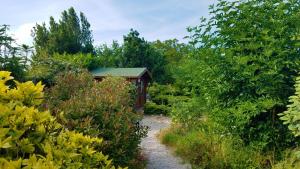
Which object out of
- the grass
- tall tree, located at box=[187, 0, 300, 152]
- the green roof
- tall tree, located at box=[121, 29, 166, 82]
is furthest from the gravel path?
tall tree, located at box=[121, 29, 166, 82]

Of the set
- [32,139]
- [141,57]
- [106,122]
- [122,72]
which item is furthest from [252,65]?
[141,57]

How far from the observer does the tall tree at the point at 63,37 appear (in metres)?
34.4

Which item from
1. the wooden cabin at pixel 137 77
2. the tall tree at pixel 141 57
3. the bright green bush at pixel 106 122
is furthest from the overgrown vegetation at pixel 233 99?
the tall tree at pixel 141 57

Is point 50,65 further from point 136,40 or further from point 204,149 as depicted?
point 136,40

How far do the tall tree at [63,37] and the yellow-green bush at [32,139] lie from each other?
2926cm

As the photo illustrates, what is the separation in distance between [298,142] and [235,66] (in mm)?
1959

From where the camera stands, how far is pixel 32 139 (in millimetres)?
2279

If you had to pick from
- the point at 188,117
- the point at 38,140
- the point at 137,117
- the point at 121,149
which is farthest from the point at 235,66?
the point at 38,140

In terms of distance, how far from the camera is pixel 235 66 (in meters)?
7.71

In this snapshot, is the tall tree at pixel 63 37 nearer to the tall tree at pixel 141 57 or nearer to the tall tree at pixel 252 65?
the tall tree at pixel 141 57

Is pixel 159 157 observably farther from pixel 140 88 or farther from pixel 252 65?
pixel 140 88

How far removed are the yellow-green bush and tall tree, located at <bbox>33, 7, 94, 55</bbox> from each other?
2926cm

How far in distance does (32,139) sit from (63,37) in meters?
33.6

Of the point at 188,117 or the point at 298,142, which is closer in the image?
the point at 298,142
